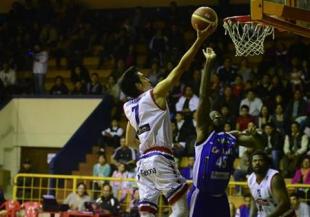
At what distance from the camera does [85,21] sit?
871 inches

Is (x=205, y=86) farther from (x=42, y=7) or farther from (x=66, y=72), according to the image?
(x=42, y=7)

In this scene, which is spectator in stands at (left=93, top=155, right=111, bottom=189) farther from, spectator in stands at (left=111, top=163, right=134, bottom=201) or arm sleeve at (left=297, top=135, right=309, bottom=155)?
arm sleeve at (left=297, top=135, right=309, bottom=155)

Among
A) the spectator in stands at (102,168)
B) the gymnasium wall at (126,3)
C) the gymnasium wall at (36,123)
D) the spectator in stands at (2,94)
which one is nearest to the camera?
the spectator in stands at (102,168)

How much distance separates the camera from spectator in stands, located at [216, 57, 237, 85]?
669 inches

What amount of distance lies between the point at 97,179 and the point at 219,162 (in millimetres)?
7128

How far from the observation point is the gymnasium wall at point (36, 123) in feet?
63.3

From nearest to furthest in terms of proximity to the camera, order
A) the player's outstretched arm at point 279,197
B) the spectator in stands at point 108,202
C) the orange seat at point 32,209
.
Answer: the player's outstretched arm at point 279,197, the orange seat at point 32,209, the spectator in stands at point 108,202

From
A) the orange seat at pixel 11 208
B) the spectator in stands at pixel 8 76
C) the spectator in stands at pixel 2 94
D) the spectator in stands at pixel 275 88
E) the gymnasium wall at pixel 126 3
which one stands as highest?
the gymnasium wall at pixel 126 3

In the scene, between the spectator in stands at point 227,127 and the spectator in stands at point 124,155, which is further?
the spectator in stands at point 124,155

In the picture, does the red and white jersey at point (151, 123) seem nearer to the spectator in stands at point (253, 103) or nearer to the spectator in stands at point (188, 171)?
the spectator in stands at point (188, 171)

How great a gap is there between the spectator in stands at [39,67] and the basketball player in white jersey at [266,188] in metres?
12.6

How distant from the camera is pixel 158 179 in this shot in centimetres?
704

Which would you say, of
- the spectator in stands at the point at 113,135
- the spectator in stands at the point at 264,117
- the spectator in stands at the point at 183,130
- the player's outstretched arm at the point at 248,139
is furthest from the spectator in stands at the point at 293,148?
the player's outstretched arm at the point at 248,139

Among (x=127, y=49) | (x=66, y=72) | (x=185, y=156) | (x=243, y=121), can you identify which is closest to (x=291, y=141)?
(x=243, y=121)
